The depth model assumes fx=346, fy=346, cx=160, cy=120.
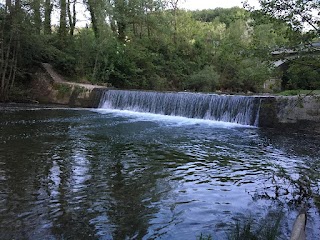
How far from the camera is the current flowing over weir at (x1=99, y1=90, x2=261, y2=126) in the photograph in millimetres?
13016

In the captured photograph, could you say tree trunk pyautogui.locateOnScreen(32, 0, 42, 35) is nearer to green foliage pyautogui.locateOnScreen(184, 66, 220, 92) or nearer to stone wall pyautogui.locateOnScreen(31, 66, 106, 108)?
stone wall pyautogui.locateOnScreen(31, 66, 106, 108)

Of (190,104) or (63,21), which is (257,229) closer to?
(190,104)

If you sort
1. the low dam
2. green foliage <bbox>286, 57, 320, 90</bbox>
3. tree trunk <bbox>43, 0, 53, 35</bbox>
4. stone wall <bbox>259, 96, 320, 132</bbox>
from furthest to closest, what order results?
1. tree trunk <bbox>43, 0, 53, 35</bbox>
2. the low dam
3. stone wall <bbox>259, 96, 320, 132</bbox>
4. green foliage <bbox>286, 57, 320, 90</bbox>

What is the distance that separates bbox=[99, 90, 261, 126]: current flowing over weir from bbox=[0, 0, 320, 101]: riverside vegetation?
134 centimetres

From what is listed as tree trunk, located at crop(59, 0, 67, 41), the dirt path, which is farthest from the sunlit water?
tree trunk, located at crop(59, 0, 67, 41)

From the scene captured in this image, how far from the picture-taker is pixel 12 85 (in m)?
17.0

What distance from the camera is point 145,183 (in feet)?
17.0

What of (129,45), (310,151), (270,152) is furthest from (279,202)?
(129,45)

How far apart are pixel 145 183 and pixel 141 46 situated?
20.5 metres

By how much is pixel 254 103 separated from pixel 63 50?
41.0ft

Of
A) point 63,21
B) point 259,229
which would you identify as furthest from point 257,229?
point 63,21

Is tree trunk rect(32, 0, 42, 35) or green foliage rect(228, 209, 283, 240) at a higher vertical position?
tree trunk rect(32, 0, 42, 35)

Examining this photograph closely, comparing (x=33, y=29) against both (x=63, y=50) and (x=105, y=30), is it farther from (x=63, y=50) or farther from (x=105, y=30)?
(x=105, y=30)

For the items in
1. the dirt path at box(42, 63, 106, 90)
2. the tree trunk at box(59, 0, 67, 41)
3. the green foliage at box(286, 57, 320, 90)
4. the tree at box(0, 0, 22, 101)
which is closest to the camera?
the green foliage at box(286, 57, 320, 90)
